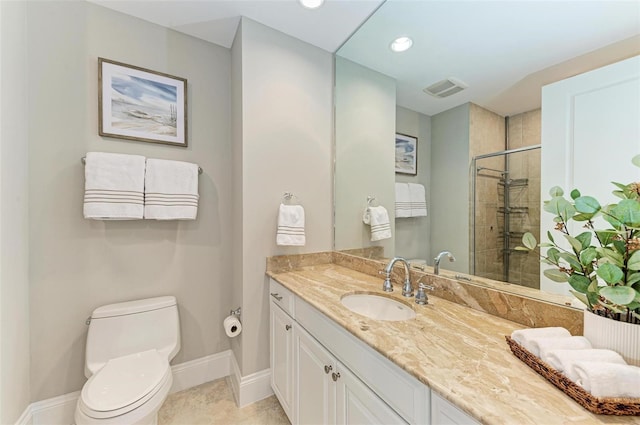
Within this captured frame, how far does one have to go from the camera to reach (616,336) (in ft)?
2.03

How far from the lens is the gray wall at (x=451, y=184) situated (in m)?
1.25

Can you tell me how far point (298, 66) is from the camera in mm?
1822

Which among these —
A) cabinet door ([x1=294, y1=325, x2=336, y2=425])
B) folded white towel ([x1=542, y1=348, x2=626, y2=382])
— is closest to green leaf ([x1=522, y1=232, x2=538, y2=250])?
folded white towel ([x1=542, y1=348, x2=626, y2=382])

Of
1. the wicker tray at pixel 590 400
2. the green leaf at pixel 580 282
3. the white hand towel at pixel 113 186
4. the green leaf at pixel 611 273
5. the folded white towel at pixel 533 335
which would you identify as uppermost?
the white hand towel at pixel 113 186

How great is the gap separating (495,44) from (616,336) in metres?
1.18

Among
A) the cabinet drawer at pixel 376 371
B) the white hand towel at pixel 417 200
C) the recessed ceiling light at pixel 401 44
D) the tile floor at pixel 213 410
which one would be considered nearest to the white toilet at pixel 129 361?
the tile floor at pixel 213 410

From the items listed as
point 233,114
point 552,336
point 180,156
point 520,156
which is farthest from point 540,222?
point 180,156

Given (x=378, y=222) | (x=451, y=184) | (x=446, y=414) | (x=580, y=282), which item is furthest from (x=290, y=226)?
(x=580, y=282)

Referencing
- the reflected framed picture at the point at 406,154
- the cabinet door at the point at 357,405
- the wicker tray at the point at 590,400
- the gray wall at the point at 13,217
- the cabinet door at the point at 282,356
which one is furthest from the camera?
the reflected framed picture at the point at 406,154

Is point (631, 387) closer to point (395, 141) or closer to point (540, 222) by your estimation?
point (540, 222)

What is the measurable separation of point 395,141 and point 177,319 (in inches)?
71.3

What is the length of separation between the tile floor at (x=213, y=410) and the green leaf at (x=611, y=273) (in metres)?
1.65

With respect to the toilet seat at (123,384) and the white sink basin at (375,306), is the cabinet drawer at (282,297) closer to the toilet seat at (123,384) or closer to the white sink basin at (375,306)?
the white sink basin at (375,306)

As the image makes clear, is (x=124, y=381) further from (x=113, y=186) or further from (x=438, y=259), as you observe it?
(x=438, y=259)
